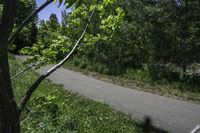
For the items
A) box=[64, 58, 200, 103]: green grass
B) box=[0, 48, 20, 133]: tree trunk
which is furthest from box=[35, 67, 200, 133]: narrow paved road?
box=[0, 48, 20, 133]: tree trunk

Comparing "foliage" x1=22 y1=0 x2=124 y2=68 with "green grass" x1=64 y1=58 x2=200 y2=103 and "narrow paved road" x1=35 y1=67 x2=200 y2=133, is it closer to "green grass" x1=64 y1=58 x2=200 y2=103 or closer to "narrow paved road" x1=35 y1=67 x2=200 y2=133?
"narrow paved road" x1=35 y1=67 x2=200 y2=133

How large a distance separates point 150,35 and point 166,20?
1.50 m

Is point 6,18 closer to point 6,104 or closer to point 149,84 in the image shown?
point 6,104

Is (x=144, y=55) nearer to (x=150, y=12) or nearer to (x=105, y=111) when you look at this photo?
(x=150, y=12)

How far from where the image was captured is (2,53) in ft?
5.96

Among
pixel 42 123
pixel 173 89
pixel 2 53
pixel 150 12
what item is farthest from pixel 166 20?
pixel 2 53

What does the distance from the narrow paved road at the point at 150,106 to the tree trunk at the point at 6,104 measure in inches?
347

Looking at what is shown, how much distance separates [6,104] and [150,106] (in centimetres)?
1217

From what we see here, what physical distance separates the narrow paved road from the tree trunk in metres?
8.81

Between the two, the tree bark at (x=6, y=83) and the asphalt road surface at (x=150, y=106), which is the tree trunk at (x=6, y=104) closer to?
the tree bark at (x=6, y=83)

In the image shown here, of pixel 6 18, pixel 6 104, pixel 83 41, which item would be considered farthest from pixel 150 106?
pixel 6 18

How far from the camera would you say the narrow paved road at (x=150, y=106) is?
11406 millimetres

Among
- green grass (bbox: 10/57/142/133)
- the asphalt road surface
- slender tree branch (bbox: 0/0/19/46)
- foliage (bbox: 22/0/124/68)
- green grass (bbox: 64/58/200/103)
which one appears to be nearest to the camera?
slender tree branch (bbox: 0/0/19/46)

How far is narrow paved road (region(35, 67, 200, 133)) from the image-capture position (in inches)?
449
